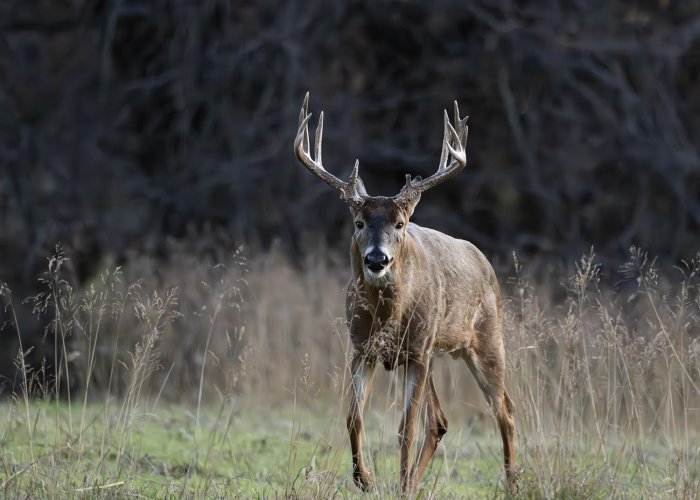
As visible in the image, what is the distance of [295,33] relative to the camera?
19547mm

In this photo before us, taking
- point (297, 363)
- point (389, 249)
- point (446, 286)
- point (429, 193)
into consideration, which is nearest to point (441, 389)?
point (297, 363)

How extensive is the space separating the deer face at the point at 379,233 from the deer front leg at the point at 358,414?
1.63 feet

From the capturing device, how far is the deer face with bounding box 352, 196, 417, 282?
7.23 meters

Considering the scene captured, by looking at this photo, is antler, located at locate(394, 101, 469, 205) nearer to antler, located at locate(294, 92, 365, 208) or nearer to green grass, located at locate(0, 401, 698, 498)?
antler, located at locate(294, 92, 365, 208)

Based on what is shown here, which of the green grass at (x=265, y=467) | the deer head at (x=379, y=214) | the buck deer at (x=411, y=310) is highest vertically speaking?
the deer head at (x=379, y=214)

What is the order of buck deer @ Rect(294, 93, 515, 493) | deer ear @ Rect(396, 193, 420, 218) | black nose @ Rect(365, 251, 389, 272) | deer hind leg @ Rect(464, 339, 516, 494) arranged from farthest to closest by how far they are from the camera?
deer hind leg @ Rect(464, 339, 516, 494) < deer ear @ Rect(396, 193, 420, 218) < buck deer @ Rect(294, 93, 515, 493) < black nose @ Rect(365, 251, 389, 272)

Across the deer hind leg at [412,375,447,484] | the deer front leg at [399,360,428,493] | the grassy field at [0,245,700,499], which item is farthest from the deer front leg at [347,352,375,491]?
the deer hind leg at [412,375,447,484]

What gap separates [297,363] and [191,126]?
769 centimetres

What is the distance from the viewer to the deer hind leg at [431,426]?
7.70m

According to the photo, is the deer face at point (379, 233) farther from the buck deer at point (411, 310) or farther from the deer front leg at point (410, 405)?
the deer front leg at point (410, 405)

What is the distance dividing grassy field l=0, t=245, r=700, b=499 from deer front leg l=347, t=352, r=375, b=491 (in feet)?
0.36

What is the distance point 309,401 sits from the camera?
→ 383 inches

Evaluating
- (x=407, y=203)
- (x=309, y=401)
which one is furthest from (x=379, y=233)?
(x=309, y=401)

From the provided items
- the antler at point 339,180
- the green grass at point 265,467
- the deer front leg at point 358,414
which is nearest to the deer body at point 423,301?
the deer front leg at point 358,414
